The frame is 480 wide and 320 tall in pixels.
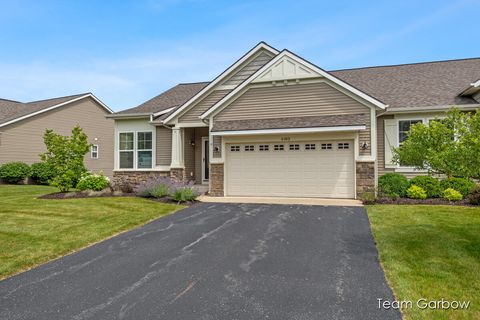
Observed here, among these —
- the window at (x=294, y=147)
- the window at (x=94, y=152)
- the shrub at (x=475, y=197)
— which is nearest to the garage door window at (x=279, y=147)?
the window at (x=294, y=147)

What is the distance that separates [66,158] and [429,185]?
1440cm

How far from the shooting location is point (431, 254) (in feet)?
17.5

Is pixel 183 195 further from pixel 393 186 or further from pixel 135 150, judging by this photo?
pixel 393 186

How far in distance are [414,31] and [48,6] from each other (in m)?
15.3

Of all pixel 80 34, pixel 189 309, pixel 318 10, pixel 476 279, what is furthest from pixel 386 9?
pixel 80 34

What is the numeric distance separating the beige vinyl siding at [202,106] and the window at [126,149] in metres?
3.39

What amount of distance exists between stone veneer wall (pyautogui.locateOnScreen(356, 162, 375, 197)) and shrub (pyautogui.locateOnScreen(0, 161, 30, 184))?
2016cm

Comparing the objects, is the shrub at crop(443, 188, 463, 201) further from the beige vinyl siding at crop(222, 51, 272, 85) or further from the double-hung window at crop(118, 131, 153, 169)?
the double-hung window at crop(118, 131, 153, 169)

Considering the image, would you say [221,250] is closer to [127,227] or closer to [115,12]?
[127,227]

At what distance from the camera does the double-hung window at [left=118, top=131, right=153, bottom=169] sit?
15.7 metres

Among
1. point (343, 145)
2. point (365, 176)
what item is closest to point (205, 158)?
point (343, 145)

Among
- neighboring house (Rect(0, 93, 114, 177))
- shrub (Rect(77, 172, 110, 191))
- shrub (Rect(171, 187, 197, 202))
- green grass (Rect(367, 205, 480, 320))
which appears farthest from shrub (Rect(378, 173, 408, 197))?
neighboring house (Rect(0, 93, 114, 177))

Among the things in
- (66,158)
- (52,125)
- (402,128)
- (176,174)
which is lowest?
(176,174)

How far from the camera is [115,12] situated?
13.1 metres
